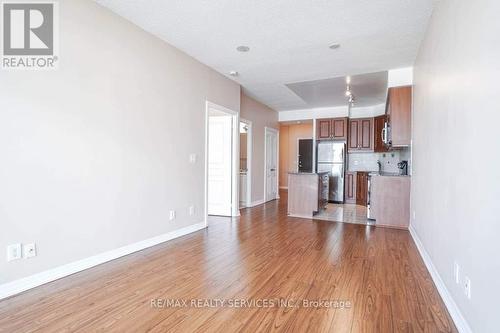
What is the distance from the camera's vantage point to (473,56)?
1.63 metres

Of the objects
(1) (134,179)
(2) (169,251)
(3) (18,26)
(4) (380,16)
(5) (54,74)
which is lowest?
(2) (169,251)

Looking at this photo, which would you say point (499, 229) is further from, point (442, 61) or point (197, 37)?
point (197, 37)

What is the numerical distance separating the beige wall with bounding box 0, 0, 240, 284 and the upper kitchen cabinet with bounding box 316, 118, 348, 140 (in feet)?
15.5

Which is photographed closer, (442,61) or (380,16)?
(442,61)

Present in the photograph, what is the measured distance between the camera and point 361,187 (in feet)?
24.2

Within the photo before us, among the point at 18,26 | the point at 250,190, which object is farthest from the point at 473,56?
the point at 250,190

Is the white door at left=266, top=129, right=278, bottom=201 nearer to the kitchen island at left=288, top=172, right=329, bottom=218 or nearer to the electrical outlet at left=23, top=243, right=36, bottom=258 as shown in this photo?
the kitchen island at left=288, top=172, right=329, bottom=218

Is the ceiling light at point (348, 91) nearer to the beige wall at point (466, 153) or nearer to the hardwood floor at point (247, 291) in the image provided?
the beige wall at point (466, 153)

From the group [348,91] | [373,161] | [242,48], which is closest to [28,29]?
[242,48]

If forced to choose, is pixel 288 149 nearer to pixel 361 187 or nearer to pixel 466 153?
pixel 361 187

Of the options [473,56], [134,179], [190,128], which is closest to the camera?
[473,56]

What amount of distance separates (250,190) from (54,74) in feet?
15.8

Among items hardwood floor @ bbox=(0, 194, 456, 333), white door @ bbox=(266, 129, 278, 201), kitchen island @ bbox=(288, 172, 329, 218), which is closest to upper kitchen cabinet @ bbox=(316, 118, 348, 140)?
white door @ bbox=(266, 129, 278, 201)

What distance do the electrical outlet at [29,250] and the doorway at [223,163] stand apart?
124 inches
